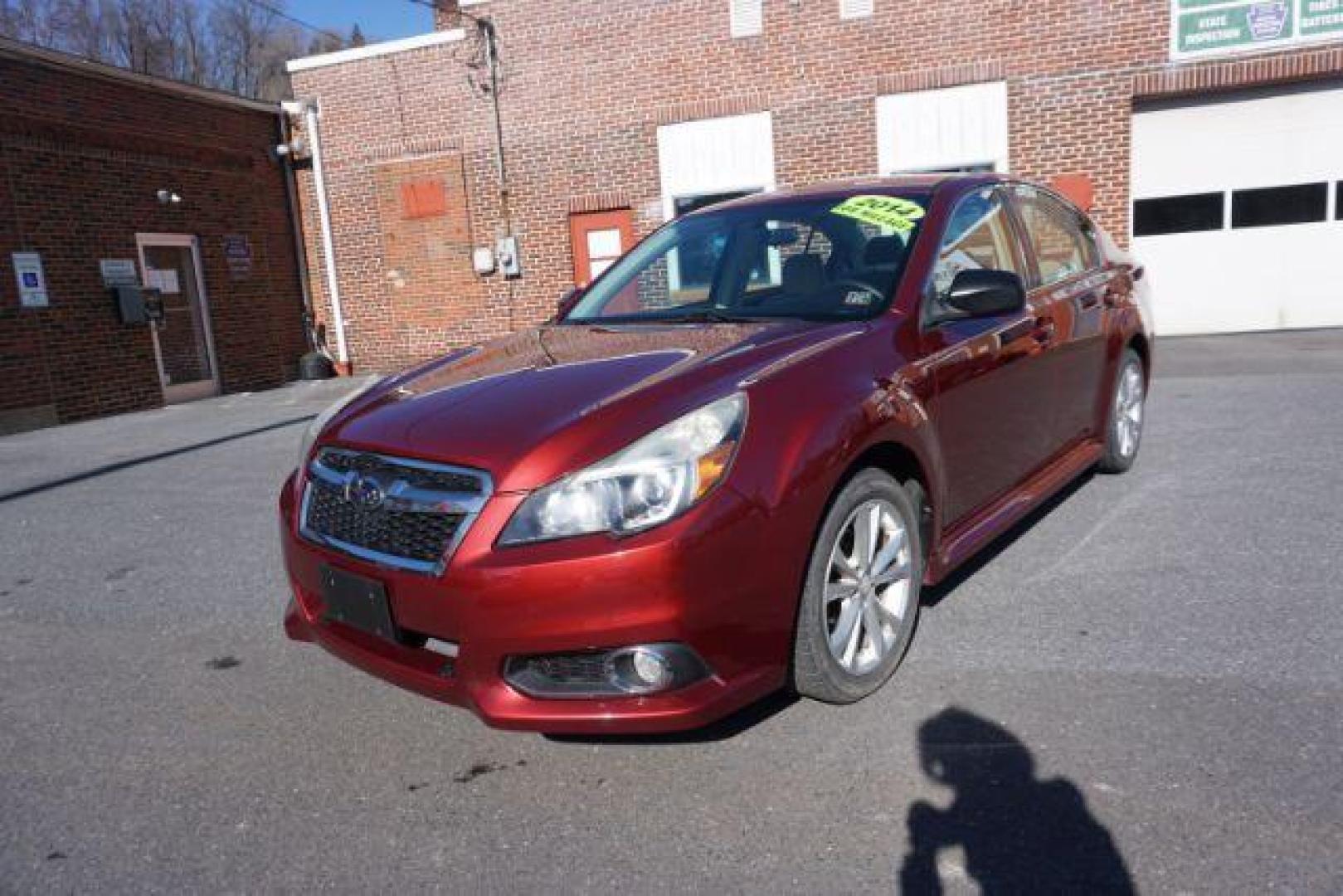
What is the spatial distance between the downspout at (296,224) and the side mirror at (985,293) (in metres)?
13.6

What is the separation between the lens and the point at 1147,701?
2807mm

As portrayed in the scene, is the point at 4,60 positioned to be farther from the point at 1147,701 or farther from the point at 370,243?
the point at 1147,701

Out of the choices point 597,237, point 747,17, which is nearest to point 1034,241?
point 747,17

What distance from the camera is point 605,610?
2262 mm

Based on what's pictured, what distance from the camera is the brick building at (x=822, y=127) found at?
37.4 feet

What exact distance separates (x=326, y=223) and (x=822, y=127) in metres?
7.63

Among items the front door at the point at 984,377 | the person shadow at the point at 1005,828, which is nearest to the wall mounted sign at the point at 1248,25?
the front door at the point at 984,377

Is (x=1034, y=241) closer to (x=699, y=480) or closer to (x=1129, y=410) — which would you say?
(x=1129, y=410)

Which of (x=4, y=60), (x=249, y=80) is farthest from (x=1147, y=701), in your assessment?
(x=249, y=80)

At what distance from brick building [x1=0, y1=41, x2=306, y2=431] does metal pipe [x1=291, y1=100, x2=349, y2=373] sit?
525 mm

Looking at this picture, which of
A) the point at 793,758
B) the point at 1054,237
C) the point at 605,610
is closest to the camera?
the point at 605,610

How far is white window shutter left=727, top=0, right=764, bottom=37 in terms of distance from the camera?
40.4 feet

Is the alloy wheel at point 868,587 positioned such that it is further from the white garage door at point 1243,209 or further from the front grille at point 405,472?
the white garage door at point 1243,209

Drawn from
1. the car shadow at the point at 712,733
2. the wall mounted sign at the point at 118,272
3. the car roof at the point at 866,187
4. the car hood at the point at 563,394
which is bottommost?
the car shadow at the point at 712,733
